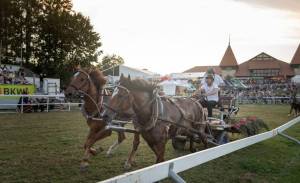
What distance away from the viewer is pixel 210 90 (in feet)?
29.2

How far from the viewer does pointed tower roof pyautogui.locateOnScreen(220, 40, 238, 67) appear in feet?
284

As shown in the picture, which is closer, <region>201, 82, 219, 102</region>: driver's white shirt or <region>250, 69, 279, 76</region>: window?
<region>201, 82, 219, 102</region>: driver's white shirt

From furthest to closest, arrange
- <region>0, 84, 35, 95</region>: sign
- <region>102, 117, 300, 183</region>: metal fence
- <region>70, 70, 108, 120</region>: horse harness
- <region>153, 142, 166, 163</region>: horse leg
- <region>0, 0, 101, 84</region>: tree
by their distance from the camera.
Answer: <region>0, 0, 101, 84</region>: tree < <region>0, 84, 35, 95</region>: sign < <region>70, 70, 108, 120</region>: horse harness < <region>153, 142, 166, 163</region>: horse leg < <region>102, 117, 300, 183</region>: metal fence

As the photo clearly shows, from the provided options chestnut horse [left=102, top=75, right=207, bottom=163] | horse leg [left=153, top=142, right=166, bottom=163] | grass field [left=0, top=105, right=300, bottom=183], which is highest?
chestnut horse [left=102, top=75, right=207, bottom=163]

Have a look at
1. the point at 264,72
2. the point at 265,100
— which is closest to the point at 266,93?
the point at 265,100

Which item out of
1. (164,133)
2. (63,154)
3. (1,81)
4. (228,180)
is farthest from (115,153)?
(1,81)

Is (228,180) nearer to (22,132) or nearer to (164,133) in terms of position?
(164,133)

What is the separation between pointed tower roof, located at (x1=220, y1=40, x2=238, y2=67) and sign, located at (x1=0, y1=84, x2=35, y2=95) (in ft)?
234

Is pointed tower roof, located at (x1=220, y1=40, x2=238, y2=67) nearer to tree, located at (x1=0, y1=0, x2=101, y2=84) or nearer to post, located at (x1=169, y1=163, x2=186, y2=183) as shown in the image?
tree, located at (x1=0, y1=0, x2=101, y2=84)

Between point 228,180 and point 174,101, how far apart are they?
199cm

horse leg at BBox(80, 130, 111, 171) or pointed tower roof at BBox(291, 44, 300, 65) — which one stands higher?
pointed tower roof at BBox(291, 44, 300, 65)

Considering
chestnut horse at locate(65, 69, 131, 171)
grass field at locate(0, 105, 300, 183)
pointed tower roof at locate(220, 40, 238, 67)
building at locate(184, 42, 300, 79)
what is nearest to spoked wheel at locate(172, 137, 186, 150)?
grass field at locate(0, 105, 300, 183)

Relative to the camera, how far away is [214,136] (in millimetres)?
9070

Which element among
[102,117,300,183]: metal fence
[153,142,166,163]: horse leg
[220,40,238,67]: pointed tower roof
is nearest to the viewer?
[102,117,300,183]: metal fence
